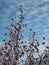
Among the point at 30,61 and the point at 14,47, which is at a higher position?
the point at 14,47

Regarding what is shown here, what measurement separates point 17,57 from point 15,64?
0.45 meters

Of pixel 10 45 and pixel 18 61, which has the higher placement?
pixel 10 45

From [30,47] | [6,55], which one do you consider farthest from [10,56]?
[30,47]

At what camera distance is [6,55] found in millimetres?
15422

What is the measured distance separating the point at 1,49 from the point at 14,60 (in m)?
1.54

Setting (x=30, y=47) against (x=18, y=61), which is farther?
(x=30, y=47)

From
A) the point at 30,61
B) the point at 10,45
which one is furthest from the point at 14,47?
the point at 30,61

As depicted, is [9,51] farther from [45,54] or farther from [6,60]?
[45,54]

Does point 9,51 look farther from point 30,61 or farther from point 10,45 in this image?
point 30,61

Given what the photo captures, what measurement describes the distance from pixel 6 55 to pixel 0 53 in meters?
0.42

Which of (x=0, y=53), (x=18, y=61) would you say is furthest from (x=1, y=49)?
(x=18, y=61)

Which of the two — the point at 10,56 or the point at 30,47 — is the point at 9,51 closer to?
the point at 10,56

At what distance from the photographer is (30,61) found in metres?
16.3

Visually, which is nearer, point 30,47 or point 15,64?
point 15,64
